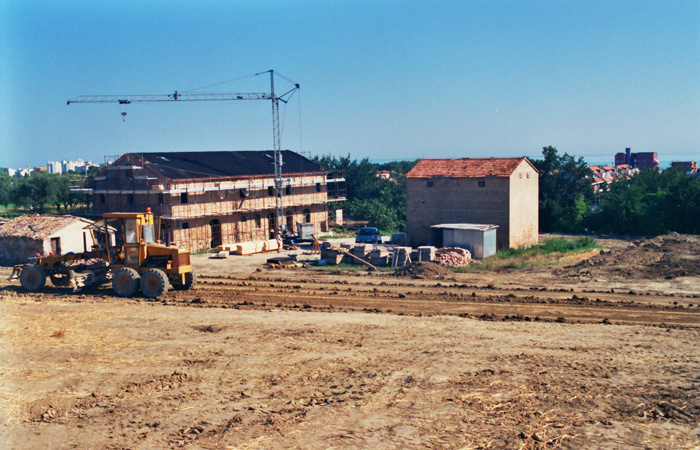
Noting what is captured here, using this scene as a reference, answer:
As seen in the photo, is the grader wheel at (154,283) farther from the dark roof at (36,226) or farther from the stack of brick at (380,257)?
the dark roof at (36,226)

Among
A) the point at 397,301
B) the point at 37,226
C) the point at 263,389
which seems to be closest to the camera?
the point at 263,389

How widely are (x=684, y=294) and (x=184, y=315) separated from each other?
17.5 meters

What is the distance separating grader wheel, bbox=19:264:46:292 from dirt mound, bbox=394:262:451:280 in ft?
47.1

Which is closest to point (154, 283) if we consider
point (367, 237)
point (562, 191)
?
point (367, 237)

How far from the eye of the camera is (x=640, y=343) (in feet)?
51.5

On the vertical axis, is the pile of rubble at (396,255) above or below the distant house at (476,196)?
below

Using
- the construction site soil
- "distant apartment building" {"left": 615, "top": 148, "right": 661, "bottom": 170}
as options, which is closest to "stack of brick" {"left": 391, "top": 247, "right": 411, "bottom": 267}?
the construction site soil

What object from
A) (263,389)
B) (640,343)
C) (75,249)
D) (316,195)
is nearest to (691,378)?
(640,343)

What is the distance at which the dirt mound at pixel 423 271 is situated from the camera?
2736 cm

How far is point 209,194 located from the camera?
40281 mm

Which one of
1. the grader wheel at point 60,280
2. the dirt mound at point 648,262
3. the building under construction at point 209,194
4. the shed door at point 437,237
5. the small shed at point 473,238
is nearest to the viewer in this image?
the grader wheel at point 60,280

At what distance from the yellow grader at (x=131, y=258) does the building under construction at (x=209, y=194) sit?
1462 cm

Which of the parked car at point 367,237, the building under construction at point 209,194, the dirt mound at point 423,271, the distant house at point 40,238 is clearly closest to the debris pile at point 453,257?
the dirt mound at point 423,271

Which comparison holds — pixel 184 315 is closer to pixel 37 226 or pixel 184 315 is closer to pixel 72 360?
pixel 72 360
